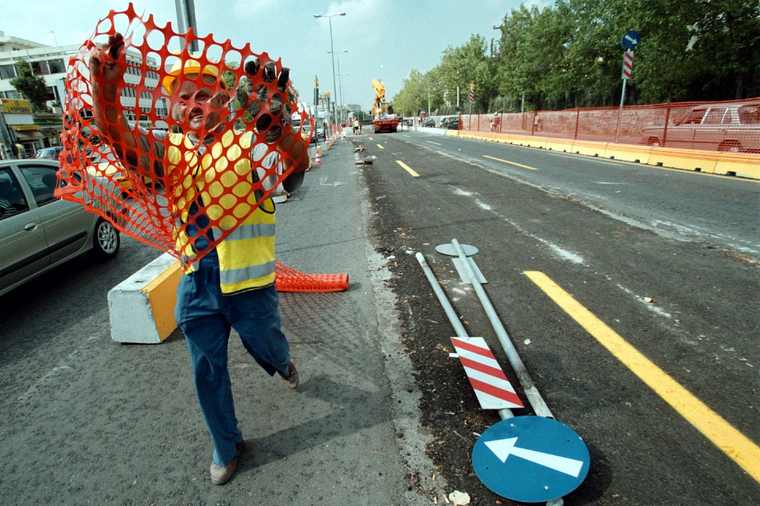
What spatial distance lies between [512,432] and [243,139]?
2030 mm

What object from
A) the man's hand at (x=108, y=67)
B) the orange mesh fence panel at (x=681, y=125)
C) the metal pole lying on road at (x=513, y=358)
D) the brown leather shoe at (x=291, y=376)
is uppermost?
the man's hand at (x=108, y=67)

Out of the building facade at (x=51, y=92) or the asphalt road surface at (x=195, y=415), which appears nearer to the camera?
the building facade at (x=51, y=92)

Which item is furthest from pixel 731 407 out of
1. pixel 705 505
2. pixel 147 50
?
pixel 147 50

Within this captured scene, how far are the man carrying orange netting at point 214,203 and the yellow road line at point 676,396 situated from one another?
2419mm

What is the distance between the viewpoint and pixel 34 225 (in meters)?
4.84

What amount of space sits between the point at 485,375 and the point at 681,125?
51.9 feet

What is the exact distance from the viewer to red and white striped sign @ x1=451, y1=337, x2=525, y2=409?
2.58 meters

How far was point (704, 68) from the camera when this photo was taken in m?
20.6

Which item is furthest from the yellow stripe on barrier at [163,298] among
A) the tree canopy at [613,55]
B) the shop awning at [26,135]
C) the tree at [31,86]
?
the tree at [31,86]

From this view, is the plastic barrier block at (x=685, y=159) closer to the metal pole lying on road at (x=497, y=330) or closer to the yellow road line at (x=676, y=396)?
the metal pole lying on road at (x=497, y=330)

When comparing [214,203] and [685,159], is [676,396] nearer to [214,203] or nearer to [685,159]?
[214,203]

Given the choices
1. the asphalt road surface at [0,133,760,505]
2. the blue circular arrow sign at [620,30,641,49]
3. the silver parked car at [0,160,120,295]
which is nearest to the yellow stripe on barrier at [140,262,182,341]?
the asphalt road surface at [0,133,760,505]

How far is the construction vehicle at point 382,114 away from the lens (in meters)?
51.0

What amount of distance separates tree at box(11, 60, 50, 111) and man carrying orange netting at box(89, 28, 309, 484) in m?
59.0
